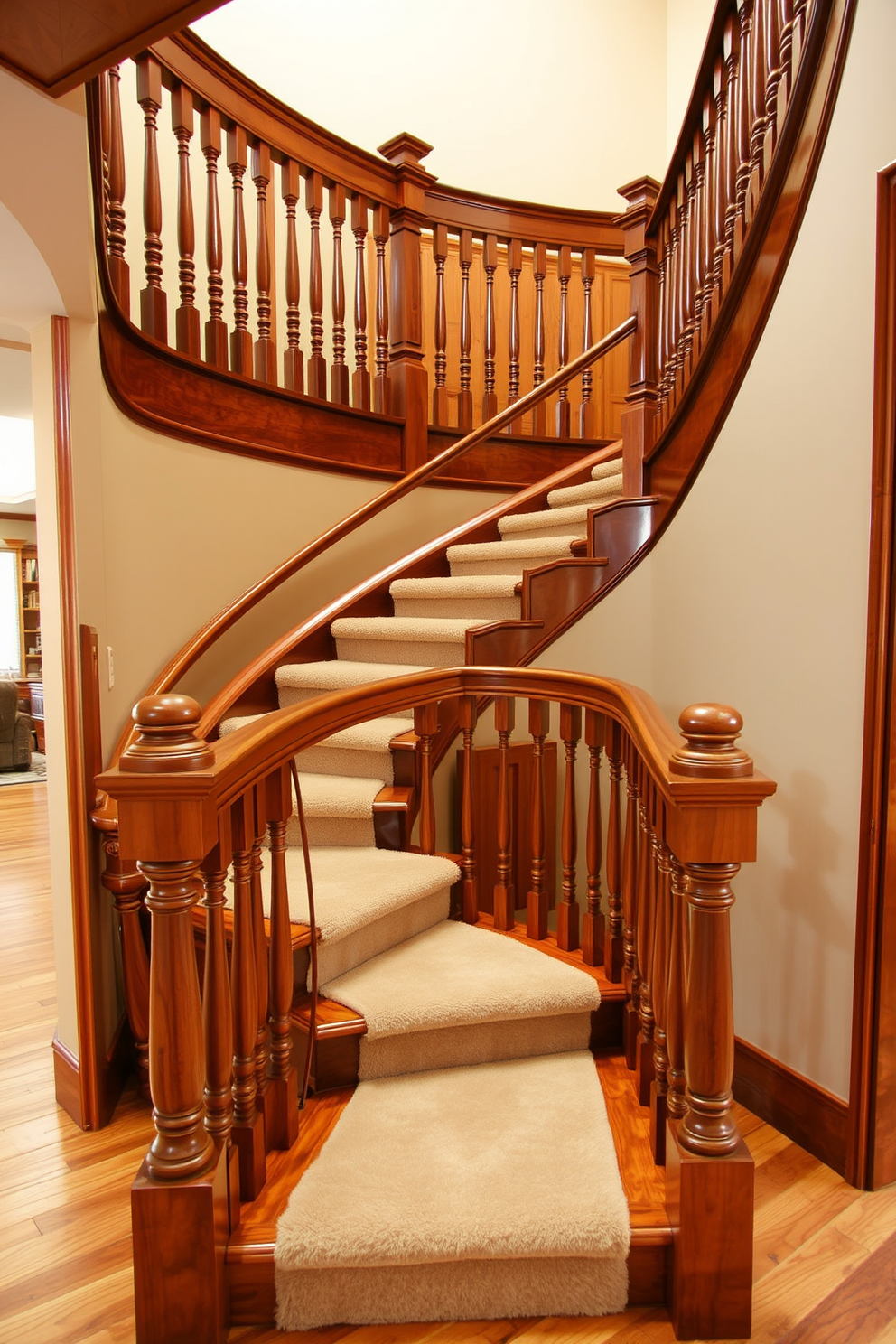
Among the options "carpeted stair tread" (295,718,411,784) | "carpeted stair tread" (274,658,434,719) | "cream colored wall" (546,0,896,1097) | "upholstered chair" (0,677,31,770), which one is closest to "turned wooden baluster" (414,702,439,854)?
"carpeted stair tread" (295,718,411,784)

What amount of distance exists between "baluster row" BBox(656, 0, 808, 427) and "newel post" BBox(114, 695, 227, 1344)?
1943 millimetres

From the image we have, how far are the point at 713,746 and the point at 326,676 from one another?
5.68 feet

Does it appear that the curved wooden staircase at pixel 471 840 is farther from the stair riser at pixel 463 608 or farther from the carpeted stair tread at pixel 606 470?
the carpeted stair tread at pixel 606 470

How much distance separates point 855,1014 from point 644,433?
6.35 ft

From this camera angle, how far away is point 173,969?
1194 millimetres

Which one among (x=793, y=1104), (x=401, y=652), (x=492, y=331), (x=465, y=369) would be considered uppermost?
(x=492, y=331)

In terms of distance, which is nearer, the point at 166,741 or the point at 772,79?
the point at 166,741

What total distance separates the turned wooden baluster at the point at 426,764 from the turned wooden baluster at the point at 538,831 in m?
0.29

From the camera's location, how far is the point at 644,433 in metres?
2.88

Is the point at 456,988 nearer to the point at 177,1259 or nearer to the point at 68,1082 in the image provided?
the point at 177,1259

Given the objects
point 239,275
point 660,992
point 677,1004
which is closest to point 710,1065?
point 677,1004

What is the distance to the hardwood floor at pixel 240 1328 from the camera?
1327 millimetres

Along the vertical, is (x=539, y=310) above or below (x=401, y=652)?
above

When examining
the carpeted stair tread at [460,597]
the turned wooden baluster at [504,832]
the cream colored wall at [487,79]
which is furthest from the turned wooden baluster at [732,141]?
the cream colored wall at [487,79]
